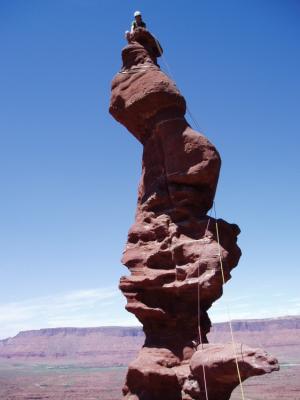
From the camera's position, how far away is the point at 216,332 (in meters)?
177

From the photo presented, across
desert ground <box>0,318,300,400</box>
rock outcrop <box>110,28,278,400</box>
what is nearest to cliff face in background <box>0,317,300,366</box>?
desert ground <box>0,318,300,400</box>

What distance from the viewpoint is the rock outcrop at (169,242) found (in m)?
12.3

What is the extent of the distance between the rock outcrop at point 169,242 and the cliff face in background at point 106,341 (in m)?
147

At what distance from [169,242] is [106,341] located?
602ft

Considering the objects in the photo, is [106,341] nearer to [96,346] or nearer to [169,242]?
[96,346]

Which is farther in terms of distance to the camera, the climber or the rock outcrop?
the climber

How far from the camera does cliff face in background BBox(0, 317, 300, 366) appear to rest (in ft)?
526

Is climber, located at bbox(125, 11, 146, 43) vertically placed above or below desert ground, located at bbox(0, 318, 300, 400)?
above

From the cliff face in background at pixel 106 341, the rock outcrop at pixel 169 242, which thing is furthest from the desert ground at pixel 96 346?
the rock outcrop at pixel 169 242

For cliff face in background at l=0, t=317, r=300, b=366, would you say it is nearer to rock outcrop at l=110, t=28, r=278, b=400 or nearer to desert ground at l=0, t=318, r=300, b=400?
desert ground at l=0, t=318, r=300, b=400

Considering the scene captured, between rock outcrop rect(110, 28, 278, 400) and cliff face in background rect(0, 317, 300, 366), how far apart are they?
482ft

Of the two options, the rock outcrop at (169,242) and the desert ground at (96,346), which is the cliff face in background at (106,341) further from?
the rock outcrop at (169,242)

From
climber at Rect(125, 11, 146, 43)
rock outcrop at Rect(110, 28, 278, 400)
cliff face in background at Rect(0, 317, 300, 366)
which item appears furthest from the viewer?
cliff face in background at Rect(0, 317, 300, 366)

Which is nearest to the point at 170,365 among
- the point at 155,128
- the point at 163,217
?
the point at 163,217
